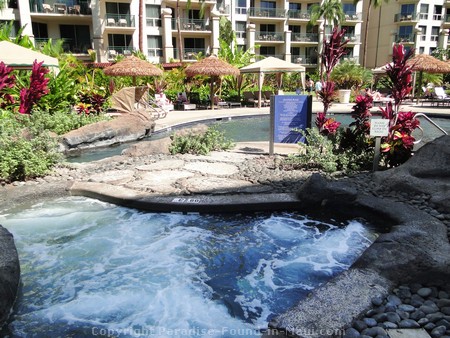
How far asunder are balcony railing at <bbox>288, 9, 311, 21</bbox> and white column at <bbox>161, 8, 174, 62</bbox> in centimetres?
1501

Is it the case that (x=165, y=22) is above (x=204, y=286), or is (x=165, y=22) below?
above

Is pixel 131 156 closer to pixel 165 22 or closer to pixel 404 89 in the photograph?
pixel 404 89

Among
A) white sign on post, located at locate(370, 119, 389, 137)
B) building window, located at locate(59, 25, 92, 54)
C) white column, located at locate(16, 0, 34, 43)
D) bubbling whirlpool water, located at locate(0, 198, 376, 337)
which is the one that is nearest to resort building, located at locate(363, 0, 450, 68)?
building window, located at locate(59, 25, 92, 54)

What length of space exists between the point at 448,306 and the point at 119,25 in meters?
34.8

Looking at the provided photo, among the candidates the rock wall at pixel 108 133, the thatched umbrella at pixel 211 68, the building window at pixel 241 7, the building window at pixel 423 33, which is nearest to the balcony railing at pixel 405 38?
the building window at pixel 423 33

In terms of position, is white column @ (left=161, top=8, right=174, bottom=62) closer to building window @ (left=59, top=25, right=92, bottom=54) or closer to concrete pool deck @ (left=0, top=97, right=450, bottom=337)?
building window @ (left=59, top=25, right=92, bottom=54)

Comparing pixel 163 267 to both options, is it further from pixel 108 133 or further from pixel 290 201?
pixel 108 133

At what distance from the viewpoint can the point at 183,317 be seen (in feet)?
10.8

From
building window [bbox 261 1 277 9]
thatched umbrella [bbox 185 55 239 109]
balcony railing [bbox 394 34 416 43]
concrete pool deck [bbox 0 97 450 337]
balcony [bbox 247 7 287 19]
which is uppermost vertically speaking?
building window [bbox 261 1 277 9]

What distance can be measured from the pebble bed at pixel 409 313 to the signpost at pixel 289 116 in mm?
4954

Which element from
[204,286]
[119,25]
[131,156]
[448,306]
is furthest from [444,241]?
[119,25]

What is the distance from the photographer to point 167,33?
3506 cm

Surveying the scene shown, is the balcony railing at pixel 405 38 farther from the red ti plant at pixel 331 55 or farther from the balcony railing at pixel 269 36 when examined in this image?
the red ti plant at pixel 331 55

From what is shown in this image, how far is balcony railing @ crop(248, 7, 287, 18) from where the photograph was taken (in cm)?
4112
